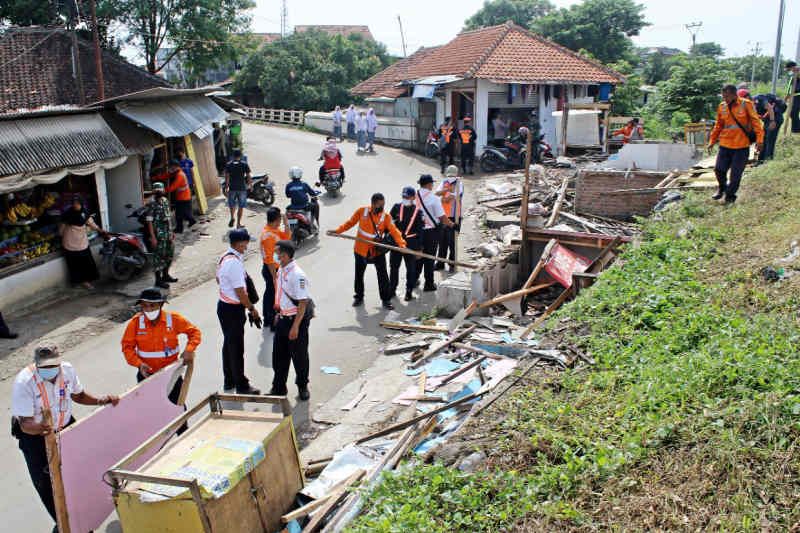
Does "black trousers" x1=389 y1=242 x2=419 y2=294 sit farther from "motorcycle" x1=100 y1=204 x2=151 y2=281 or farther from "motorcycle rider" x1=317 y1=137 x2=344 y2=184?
"motorcycle rider" x1=317 y1=137 x2=344 y2=184

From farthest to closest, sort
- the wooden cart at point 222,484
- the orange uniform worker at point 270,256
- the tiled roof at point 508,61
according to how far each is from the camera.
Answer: the tiled roof at point 508,61
the orange uniform worker at point 270,256
the wooden cart at point 222,484

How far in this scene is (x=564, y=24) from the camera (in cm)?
4512

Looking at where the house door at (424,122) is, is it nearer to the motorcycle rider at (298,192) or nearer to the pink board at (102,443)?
the motorcycle rider at (298,192)

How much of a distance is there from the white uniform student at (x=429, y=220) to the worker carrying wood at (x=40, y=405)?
6.84m

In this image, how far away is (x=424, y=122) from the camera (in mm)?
27672

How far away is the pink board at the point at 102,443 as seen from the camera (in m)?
5.10

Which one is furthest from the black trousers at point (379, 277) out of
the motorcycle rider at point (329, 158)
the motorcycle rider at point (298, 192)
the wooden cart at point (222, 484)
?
the motorcycle rider at point (329, 158)

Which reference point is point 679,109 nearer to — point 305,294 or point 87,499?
point 305,294

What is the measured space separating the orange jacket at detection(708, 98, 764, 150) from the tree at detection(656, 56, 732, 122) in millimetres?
18542

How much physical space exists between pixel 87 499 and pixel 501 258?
762 centimetres

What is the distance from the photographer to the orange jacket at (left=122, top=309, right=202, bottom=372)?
643 cm

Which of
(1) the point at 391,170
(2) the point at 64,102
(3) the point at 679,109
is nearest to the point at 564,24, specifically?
(3) the point at 679,109

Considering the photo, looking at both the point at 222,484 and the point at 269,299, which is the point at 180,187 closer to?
the point at 269,299

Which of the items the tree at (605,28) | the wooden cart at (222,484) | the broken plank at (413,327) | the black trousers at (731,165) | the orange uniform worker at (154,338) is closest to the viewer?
the wooden cart at (222,484)
